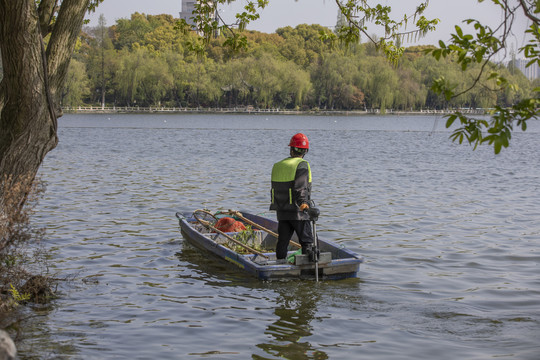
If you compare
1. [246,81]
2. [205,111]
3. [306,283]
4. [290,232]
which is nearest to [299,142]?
[290,232]

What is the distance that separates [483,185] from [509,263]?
41.5 ft

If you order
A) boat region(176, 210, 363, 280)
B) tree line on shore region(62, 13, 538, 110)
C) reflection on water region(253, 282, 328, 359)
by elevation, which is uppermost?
tree line on shore region(62, 13, 538, 110)

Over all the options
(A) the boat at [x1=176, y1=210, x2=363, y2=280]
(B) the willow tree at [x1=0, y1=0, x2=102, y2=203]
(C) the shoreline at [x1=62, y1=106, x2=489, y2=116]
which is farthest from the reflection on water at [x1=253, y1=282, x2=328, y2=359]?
(C) the shoreline at [x1=62, y1=106, x2=489, y2=116]

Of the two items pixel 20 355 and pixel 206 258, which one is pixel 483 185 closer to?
pixel 206 258

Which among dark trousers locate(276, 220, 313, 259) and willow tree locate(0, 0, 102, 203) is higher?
willow tree locate(0, 0, 102, 203)

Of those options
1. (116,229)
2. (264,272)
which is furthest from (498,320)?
(116,229)

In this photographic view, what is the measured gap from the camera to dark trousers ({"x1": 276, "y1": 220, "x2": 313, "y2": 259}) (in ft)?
32.5

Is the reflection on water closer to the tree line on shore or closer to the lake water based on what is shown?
the lake water

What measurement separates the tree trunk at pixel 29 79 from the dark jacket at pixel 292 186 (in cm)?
326

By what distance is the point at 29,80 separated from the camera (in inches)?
292

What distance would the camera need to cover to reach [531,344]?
780 centimetres

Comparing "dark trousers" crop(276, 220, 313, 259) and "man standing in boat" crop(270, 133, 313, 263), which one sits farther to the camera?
"dark trousers" crop(276, 220, 313, 259)

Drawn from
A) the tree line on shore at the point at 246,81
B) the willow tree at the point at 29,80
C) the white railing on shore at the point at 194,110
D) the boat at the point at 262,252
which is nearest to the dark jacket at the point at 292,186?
the boat at the point at 262,252

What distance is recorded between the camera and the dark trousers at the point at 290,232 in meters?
9.89
